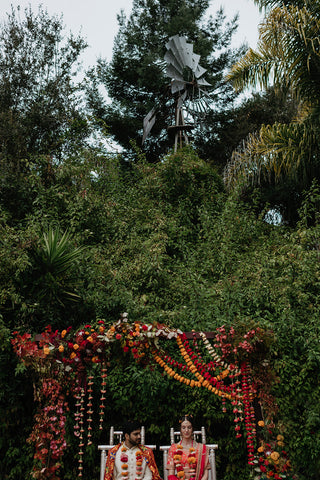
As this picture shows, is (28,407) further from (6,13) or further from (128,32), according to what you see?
(128,32)

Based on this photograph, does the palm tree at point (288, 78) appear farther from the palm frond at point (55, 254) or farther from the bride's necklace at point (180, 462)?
the bride's necklace at point (180, 462)

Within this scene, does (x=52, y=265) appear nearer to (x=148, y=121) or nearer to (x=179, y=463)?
(x=179, y=463)

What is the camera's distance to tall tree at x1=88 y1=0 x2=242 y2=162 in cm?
1508

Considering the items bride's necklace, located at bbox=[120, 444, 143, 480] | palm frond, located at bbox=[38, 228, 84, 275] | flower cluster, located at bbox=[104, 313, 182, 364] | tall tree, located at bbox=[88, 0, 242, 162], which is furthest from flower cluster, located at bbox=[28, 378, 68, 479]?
tall tree, located at bbox=[88, 0, 242, 162]

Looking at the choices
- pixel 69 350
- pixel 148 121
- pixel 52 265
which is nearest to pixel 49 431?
pixel 69 350

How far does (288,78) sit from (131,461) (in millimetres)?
7908

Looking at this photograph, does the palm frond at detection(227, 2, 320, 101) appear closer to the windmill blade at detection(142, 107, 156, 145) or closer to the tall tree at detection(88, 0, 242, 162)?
the windmill blade at detection(142, 107, 156, 145)

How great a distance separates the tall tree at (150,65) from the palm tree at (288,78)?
4.90 metres

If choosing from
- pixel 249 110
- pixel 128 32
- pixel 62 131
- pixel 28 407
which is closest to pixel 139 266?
pixel 28 407

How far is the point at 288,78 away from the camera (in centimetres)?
958

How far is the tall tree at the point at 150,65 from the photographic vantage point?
15078 millimetres

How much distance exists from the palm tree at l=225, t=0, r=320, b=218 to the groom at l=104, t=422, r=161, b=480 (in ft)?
20.7

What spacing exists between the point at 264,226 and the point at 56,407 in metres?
6.04

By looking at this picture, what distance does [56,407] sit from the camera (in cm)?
500
